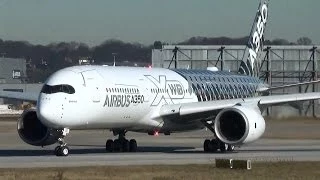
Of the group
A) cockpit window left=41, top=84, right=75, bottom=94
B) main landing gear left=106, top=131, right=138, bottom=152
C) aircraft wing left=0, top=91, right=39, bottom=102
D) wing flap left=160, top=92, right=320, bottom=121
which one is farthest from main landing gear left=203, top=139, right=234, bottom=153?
aircraft wing left=0, top=91, right=39, bottom=102

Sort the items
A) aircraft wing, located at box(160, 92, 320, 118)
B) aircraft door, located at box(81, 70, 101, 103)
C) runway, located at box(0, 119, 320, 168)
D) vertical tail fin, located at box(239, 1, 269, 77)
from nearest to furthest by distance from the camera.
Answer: runway, located at box(0, 119, 320, 168), aircraft door, located at box(81, 70, 101, 103), aircraft wing, located at box(160, 92, 320, 118), vertical tail fin, located at box(239, 1, 269, 77)

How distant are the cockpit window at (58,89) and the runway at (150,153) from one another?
283 cm

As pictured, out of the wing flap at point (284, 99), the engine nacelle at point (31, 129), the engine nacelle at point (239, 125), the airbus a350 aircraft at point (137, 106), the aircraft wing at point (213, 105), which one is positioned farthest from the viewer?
the wing flap at point (284, 99)

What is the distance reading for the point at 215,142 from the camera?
161 feet

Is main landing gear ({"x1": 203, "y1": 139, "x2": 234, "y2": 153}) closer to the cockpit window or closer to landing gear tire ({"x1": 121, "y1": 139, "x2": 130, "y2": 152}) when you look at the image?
landing gear tire ({"x1": 121, "y1": 139, "x2": 130, "y2": 152})

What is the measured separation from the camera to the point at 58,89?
142ft

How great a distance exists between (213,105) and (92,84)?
6.53 m

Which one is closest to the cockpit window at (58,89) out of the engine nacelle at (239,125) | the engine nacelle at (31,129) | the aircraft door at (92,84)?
the aircraft door at (92,84)

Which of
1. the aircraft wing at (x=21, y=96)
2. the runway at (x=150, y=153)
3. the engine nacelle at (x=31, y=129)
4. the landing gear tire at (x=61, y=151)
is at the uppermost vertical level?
the aircraft wing at (x=21, y=96)

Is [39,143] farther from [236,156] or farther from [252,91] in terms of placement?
[252,91]

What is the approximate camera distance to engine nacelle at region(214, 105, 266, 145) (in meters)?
45.8

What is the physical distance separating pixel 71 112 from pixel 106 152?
6060 millimetres

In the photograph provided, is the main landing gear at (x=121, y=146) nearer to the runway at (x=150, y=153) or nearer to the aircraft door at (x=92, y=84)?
the runway at (x=150, y=153)

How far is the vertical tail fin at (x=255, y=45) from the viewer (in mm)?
60125
